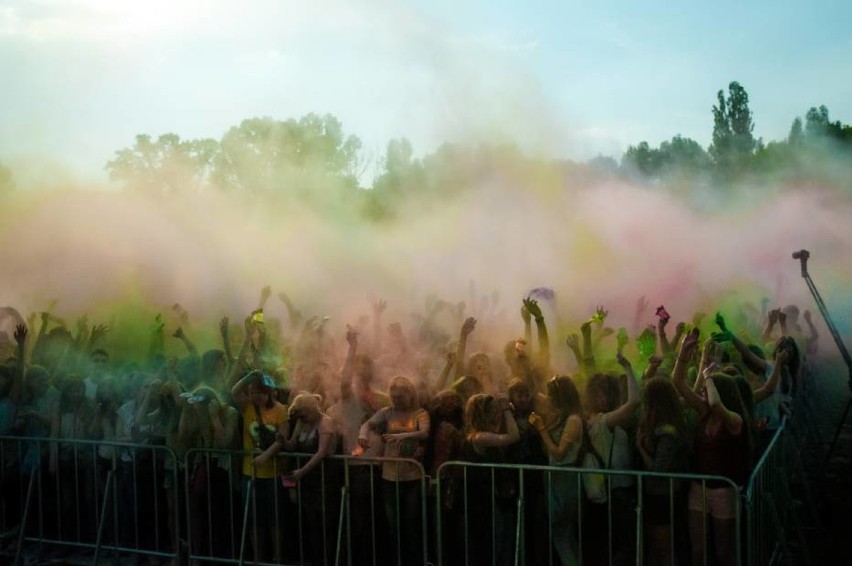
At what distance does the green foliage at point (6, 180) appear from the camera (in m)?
13.4

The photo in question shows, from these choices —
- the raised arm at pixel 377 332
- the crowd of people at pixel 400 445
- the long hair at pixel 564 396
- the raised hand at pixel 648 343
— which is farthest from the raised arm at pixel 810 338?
the long hair at pixel 564 396

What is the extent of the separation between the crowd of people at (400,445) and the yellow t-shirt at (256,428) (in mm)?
16

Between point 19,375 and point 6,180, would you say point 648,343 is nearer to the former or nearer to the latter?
point 19,375

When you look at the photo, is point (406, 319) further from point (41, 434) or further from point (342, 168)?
point (41, 434)

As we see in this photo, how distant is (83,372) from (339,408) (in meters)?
2.90

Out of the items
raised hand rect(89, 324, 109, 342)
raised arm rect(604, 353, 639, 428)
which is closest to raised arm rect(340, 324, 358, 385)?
raised arm rect(604, 353, 639, 428)

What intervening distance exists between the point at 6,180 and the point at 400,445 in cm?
946

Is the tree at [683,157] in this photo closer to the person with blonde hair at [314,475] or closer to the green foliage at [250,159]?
the green foliage at [250,159]

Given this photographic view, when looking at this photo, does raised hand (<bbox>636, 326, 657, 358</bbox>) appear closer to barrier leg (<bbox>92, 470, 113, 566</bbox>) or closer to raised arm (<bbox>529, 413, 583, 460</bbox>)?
raised arm (<bbox>529, 413, 583, 460</bbox>)

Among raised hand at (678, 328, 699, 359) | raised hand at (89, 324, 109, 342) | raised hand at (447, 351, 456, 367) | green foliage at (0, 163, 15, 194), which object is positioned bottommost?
raised hand at (447, 351, 456, 367)

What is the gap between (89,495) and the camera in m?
7.71

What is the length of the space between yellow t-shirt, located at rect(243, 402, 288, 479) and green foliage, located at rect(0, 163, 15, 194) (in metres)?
8.11

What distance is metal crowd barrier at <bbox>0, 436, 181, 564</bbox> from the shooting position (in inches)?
285

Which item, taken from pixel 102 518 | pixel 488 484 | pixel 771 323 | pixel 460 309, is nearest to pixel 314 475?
pixel 488 484
